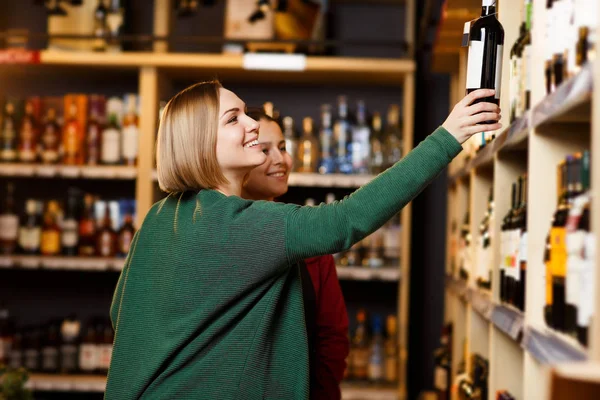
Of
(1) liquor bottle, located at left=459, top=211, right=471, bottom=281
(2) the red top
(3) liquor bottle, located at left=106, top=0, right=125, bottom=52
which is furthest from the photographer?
(3) liquor bottle, located at left=106, top=0, right=125, bottom=52

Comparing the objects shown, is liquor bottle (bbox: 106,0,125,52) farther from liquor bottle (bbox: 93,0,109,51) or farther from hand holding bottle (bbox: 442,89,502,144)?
hand holding bottle (bbox: 442,89,502,144)

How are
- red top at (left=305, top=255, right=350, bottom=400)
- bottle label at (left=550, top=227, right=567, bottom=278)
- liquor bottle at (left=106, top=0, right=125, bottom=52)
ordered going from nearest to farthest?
1. bottle label at (left=550, top=227, right=567, bottom=278)
2. red top at (left=305, top=255, right=350, bottom=400)
3. liquor bottle at (left=106, top=0, right=125, bottom=52)

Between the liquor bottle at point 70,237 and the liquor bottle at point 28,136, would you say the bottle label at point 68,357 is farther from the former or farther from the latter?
the liquor bottle at point 28,136

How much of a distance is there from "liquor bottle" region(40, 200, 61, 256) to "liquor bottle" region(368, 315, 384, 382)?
150 cm

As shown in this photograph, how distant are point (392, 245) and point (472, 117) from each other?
2.16 m

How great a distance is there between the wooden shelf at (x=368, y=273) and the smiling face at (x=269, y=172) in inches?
46.2

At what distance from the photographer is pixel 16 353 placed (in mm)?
3459

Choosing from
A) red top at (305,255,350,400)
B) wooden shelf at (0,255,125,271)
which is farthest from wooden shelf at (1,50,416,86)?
red top at (305,255,350,400)

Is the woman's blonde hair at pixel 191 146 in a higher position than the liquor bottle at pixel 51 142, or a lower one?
lower

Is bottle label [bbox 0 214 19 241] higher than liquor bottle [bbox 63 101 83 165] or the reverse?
the reverse

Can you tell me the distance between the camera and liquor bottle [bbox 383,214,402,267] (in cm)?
342

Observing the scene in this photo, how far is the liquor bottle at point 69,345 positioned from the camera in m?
3.44

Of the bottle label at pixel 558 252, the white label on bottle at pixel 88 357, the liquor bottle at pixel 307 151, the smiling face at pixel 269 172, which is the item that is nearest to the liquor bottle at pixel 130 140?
the liquor bottle at pixel 307 151

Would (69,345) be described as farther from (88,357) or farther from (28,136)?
(28,136)
